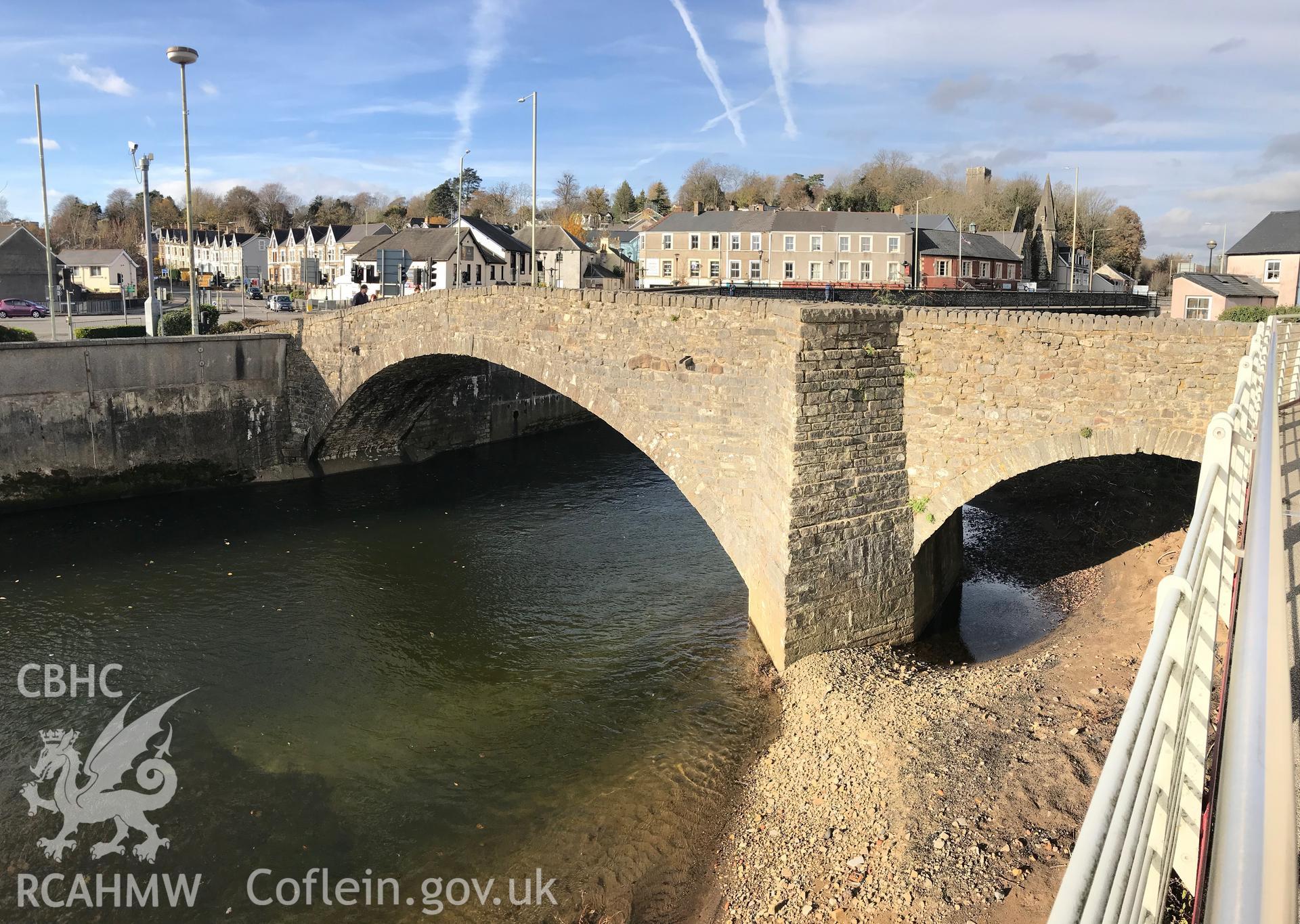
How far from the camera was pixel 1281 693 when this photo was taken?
265 centimetres

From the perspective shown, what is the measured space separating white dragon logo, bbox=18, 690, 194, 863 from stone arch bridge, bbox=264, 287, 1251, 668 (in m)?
8.00

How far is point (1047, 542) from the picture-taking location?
1827cm

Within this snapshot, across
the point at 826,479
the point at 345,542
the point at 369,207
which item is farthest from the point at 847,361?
the point at 369,207

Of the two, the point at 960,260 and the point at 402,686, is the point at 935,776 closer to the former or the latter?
the point at 402,686

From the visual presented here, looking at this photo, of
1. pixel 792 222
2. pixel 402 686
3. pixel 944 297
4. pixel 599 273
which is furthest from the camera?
pixel 792 222

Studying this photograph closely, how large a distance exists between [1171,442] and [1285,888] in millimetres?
10379

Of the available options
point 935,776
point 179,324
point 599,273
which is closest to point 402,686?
point 935,776

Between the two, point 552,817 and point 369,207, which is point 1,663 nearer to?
point 552,817

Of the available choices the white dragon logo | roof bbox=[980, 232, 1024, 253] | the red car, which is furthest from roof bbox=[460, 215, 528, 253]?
the white dragon logo

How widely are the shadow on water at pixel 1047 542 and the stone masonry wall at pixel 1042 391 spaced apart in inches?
86.8

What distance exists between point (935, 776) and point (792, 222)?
55915 millimetres

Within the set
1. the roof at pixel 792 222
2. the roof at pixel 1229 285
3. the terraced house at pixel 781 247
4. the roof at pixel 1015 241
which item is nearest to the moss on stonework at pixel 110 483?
the roof at pixel 1229 285

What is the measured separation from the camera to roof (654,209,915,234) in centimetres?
5944

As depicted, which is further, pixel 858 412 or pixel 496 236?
pixel 496 236
